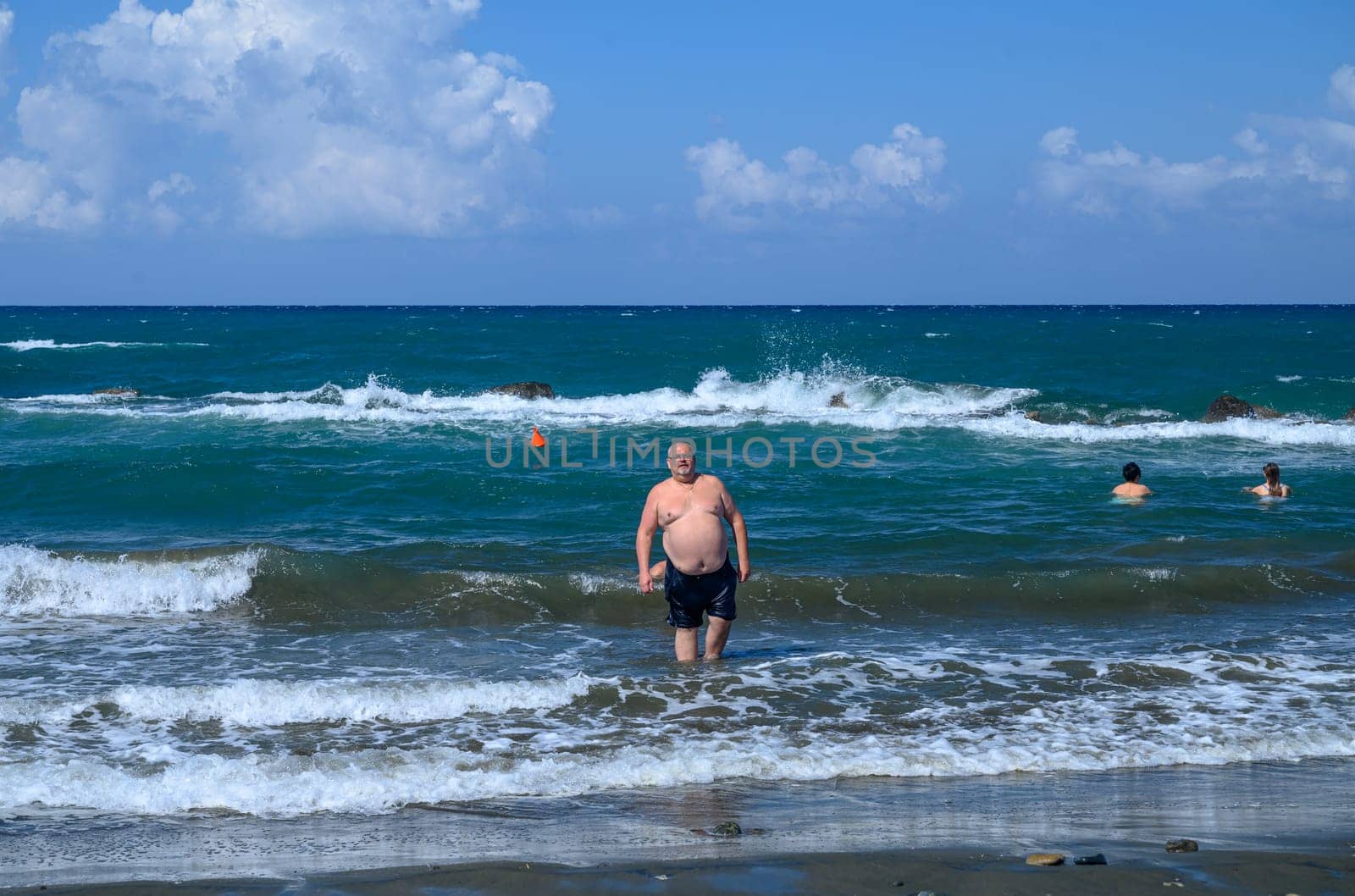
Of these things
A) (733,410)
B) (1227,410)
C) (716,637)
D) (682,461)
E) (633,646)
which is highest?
(682,461)

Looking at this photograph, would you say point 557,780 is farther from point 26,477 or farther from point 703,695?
point 26,477

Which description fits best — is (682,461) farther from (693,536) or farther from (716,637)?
(716,637)

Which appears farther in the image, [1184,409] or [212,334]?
[212,334]

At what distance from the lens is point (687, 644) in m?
8.40

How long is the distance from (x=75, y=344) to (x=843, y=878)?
192 feet

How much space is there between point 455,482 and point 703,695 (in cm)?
946

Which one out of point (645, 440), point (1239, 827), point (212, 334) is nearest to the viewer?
point (1239, 827)

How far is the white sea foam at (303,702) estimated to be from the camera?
720 cm

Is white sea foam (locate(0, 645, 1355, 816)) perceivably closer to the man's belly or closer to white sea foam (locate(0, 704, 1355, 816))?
white sea foam (locate(0, 704, 1355, 816))

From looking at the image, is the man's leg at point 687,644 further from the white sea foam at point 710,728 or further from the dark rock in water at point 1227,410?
the dark rock in water at point 1227,410

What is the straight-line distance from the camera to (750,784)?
6113mm

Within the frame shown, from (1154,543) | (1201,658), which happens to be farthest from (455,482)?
(1201,658)

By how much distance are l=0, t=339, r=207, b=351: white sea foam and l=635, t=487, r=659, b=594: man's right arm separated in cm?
4748

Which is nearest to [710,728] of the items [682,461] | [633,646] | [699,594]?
[699,594]
